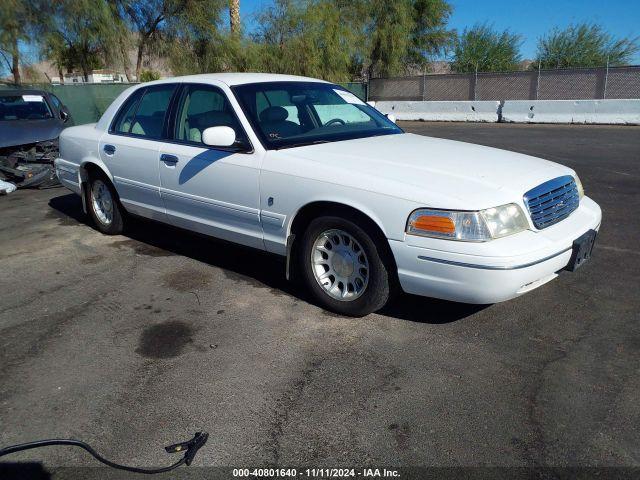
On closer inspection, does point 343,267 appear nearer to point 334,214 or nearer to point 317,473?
point 334,214

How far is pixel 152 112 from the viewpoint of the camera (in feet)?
17.0

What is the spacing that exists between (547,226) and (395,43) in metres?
31.3

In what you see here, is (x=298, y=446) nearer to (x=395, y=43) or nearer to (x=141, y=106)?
(x=141, y=106)

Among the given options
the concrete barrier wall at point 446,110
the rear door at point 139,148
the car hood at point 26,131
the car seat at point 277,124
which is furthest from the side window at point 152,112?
the concrete barrier wall at point 446,110

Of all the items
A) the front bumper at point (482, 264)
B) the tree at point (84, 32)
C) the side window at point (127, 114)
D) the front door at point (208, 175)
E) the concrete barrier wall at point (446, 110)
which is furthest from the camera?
the concrete barrier wall at point (446, 110)

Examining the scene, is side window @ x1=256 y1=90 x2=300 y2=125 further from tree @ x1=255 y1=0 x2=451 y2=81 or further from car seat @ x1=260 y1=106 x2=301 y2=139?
tree @ x1=255 y1=0 x2=451 y2=81

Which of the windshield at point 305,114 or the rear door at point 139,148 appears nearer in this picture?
the windshield at point 305,114

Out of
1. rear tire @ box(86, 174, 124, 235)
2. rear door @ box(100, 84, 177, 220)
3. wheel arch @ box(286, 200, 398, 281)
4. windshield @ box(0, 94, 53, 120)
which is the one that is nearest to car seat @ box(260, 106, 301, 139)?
wheel arch @ box(286, 200, 398, 281)

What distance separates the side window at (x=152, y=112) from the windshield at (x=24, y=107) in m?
5.29

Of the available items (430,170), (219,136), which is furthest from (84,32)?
(430,170)

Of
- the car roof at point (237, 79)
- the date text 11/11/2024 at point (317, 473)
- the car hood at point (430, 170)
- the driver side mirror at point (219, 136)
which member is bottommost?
the date text 11/11/2024 at point (317, 473)

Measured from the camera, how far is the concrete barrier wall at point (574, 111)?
17.5 m

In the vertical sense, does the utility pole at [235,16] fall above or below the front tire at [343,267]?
above

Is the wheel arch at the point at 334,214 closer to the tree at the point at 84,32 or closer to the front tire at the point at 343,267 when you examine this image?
the front tire at the point at 343,267
